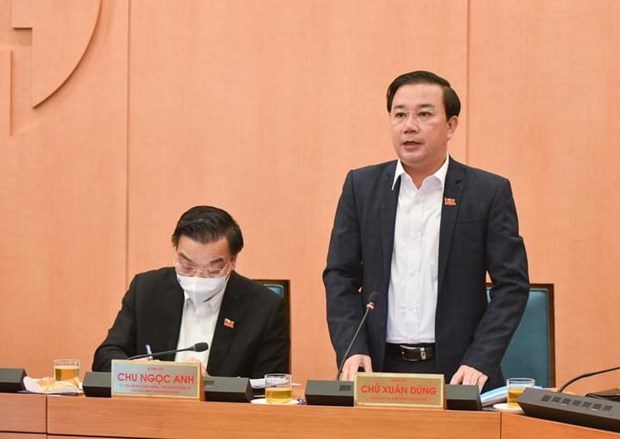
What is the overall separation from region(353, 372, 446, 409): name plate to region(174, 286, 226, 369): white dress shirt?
854 millimetres

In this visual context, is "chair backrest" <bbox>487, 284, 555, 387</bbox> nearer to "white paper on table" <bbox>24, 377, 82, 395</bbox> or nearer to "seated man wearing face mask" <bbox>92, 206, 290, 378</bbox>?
"seated man wearing face mask" <bbox>92, 206, 290, 378</bbox>

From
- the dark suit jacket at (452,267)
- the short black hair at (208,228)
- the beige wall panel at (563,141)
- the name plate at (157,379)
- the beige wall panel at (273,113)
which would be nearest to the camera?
the name plate at (157,379)

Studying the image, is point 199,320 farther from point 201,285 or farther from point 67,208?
point 67,208

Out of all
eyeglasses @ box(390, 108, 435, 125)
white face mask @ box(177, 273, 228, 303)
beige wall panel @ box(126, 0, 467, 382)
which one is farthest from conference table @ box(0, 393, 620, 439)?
beige wall panel @ box(126, 0, 467, 382)

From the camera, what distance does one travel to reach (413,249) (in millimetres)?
2729

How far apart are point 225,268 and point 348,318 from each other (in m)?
0.40

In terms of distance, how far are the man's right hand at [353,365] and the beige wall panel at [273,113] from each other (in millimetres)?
1233

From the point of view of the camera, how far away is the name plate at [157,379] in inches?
86.3

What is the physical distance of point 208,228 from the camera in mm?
2814

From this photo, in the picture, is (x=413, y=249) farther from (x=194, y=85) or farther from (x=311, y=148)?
(x=194, y=85)

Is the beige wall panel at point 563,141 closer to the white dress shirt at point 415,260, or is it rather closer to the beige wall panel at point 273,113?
the beige wall panel at point 273,113

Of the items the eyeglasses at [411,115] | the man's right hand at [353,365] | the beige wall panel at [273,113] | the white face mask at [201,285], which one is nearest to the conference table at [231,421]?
the man's right hand at [353,365]

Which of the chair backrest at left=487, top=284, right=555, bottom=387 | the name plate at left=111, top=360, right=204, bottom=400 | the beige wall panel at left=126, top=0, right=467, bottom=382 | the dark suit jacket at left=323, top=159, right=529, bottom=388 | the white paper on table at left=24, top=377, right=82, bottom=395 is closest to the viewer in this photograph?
the name plate at left=111, top=360, right=204, bottom=400

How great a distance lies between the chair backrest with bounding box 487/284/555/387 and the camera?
3.10 meters
